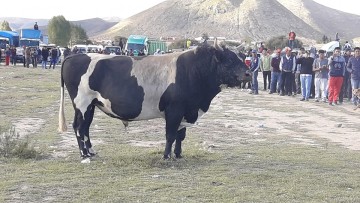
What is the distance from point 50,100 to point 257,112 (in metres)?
7.20

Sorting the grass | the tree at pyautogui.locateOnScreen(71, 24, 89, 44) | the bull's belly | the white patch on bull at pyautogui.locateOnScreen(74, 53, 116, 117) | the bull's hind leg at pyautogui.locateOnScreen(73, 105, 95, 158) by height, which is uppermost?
the tree at pyautogui.locateOnScreen(71, 24, 89, 44)

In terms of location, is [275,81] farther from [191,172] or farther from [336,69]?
[191,172]

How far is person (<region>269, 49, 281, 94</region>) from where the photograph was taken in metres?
26.0

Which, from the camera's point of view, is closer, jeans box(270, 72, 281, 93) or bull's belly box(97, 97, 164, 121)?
bull's belly box(97, 97, 164, 121)


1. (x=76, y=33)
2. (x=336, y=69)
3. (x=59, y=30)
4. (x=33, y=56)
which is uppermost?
(x=59, y=30)

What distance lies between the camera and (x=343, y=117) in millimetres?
17922

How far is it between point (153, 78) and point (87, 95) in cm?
113

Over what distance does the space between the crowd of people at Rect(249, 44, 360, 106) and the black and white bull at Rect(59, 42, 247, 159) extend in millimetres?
10637

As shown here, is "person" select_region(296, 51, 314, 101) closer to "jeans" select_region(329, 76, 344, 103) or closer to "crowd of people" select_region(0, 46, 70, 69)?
"jeans" select_region(329, 76, 344, 103)

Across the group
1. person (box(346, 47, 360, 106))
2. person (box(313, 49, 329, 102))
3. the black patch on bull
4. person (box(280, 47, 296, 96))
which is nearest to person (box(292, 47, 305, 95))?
person (box(280, 47, 296, 96))

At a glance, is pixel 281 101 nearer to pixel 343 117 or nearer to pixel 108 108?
pixel 343 117

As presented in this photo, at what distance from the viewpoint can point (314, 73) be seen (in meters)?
24.3

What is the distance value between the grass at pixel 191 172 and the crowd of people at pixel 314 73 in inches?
362

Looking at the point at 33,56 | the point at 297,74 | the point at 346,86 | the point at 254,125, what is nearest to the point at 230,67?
the point at 254,125
